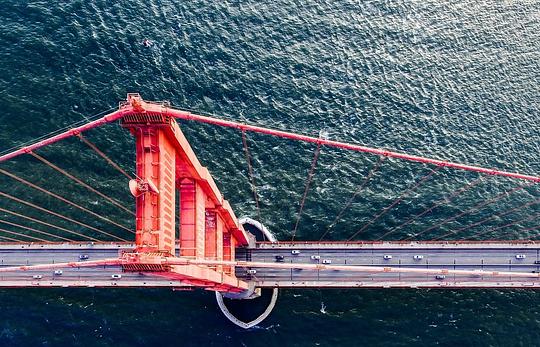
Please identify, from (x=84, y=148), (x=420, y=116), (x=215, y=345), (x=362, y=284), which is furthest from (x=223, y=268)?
(x=420, y=116)

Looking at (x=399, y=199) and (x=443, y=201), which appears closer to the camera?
(x=399, y=199)

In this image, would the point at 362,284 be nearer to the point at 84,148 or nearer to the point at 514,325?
the point at 514,325

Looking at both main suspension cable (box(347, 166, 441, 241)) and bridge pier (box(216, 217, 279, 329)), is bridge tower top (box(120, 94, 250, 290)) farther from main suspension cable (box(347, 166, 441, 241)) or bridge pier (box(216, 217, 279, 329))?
main suspension cable (box(347, 166, 441, 241))

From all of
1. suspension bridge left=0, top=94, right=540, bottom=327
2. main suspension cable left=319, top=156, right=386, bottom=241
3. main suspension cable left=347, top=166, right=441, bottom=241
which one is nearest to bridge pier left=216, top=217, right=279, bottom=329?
suspension bridge left=0, top=94, right=540, bottom=327

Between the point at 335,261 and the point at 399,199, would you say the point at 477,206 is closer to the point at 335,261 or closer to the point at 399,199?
the point at 399,199

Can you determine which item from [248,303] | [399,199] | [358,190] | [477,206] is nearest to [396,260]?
[399,199]

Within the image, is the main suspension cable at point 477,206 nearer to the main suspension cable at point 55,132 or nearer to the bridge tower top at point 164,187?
the bridge tower top at point 164,187

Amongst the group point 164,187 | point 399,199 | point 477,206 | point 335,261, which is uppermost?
point 399,199
